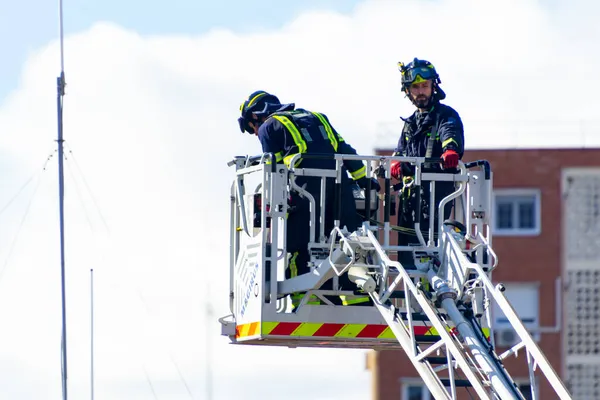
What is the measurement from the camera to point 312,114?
1631 centimetres

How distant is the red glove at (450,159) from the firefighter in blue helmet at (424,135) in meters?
0.14

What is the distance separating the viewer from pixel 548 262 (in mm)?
43188

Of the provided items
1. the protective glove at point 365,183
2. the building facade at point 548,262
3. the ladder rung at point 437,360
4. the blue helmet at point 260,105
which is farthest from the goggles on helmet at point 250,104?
the building facade at point 548,262

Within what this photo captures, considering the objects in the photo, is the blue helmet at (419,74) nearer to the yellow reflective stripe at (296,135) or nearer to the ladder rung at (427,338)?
the yellow reflective stripe at (296,135)

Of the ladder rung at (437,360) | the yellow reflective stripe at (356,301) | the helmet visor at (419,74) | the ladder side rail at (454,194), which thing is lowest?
the ladder rung at (437,360)

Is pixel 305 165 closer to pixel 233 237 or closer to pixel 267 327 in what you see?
pixel 233 237

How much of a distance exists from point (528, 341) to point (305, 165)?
127 inches

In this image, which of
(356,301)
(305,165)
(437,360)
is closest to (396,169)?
(305,165)

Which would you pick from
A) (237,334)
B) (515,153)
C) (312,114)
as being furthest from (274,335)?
(515,153)

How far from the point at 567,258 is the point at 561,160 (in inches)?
99.5

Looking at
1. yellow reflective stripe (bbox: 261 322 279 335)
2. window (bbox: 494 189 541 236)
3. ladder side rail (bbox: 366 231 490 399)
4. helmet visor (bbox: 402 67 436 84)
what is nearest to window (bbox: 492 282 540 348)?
window (bbox: 494 189 541 236)

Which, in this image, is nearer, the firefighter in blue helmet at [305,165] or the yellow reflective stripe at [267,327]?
the yellow reflective stripe at [267,327]

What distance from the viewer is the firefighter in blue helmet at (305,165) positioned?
52.4 ft

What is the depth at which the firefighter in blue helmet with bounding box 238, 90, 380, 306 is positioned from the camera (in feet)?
52.4
